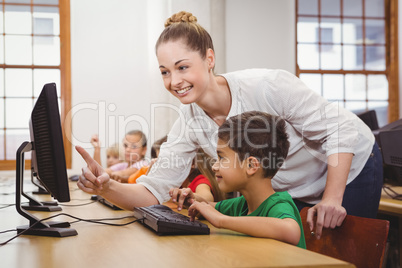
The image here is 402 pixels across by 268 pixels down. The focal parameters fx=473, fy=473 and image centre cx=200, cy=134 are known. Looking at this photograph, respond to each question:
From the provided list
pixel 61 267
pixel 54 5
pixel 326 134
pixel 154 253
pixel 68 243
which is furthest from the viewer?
pixel 54 5

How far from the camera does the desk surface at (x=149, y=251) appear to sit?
905 millimetres

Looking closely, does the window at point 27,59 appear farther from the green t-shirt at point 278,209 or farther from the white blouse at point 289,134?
the green t-shirt at point 278,209

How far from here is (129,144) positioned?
4422mm

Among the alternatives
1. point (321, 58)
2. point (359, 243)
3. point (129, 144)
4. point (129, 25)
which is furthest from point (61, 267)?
point (321, 58)

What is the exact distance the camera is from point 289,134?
5.56ft

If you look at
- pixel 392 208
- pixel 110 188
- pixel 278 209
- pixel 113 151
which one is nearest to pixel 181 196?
pixel 110 188

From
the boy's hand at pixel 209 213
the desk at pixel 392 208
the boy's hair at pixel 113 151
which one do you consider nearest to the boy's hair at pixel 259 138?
the boy's hand at pixel 209 213

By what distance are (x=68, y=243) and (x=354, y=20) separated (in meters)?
5.70

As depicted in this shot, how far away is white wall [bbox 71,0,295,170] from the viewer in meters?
5.53

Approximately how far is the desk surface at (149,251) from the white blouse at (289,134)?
1.56ft

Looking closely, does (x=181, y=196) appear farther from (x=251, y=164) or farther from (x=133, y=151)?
(x=133, y=151)

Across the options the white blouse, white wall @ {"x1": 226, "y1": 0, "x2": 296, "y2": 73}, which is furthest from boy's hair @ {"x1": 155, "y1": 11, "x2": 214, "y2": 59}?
white wall @ {"x1": 226, "y1": 0, "x2": 296, "y2": 73}

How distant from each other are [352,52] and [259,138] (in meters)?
5.05

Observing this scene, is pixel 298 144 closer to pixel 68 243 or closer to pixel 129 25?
pixel 68 243
